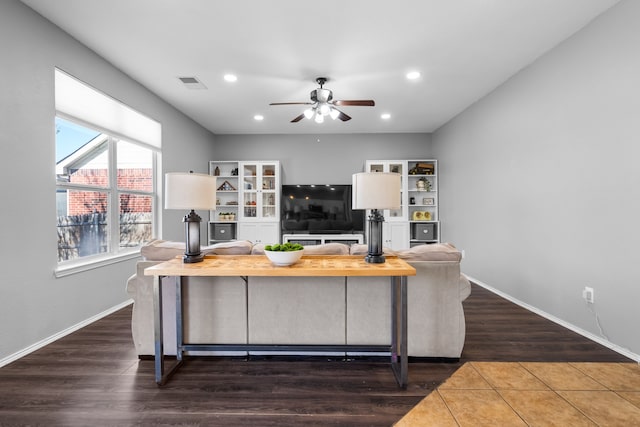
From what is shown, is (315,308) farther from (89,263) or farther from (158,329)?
(89,263)

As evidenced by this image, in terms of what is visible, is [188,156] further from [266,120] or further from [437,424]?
[437,424]

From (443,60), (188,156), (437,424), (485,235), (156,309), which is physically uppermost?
(443,60)

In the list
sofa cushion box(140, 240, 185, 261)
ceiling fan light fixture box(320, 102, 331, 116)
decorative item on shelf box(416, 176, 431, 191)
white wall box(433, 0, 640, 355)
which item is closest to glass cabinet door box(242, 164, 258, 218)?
ceiling fan light fixture box(320, 102, 331, 116)

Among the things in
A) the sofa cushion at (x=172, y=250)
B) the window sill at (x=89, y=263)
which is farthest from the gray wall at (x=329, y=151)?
the sofa cushion at (x=172, y=250)

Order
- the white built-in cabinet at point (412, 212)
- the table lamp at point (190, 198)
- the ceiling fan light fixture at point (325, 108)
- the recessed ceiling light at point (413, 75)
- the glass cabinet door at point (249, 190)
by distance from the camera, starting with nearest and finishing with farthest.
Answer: the table lamp at point (190, 198), the recessed ceiling light at point (413, 75), the ceiling fan light fixture at point (325, 108), the white built-in cabinet at point (412, 212), the glass cabinet door at point (249, 190)

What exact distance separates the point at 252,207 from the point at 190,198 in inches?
149

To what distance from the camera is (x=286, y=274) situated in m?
1.82

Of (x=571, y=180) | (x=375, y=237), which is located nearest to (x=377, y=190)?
(x=375, y=237)

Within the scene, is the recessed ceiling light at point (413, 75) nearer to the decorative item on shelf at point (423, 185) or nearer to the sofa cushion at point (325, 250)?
the sofa cushion at point (325, 250)

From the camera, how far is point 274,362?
2.18 m

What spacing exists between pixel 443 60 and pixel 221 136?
445 cm

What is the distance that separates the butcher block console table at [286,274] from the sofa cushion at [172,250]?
0.22 ft

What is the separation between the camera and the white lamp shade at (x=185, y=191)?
202cm

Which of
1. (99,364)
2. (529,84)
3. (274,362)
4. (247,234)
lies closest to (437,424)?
(274,362)
